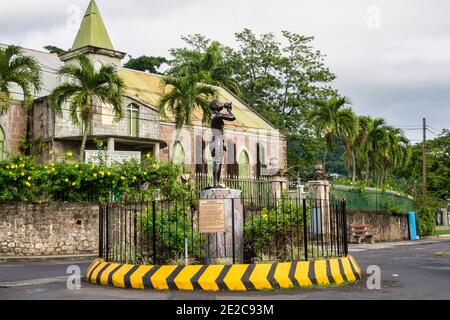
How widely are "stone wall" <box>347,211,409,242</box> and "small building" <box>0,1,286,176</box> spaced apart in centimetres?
710

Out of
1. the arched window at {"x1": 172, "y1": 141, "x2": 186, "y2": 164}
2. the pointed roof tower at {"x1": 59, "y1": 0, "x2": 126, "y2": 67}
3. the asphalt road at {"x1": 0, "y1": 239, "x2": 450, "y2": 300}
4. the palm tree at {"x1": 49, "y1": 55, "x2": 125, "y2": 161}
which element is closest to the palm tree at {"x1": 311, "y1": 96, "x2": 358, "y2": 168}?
the arched window at {"x1": 172, "y1": 141, "x2": 186, "y2": 164}

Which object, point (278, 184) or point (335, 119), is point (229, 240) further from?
point (335, 119)

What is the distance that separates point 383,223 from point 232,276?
2414cm

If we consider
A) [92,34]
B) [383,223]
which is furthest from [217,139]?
[92,34]

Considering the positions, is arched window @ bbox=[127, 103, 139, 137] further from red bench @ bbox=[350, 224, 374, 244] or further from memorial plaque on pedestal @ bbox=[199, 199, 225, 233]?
memorial plaque on pedestal @ bbox=[199, 199, 225, 233]

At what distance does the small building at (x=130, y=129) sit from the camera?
2866cm

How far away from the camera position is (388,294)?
9773 millimetres

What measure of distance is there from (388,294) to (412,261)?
7.93 metres

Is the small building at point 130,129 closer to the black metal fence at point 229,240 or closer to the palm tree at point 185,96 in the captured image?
the palm tree at point 185,96

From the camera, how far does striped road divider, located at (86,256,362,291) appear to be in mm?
10156

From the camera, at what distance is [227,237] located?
11.9 meters

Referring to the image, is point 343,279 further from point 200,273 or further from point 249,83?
point 249,83

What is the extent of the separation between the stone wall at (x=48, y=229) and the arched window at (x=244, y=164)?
17716 mm
